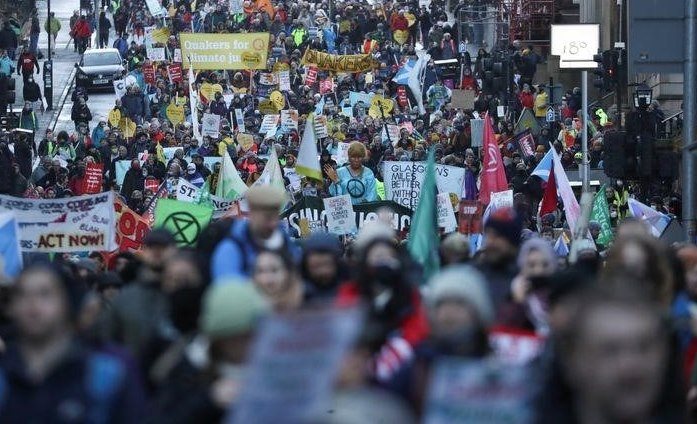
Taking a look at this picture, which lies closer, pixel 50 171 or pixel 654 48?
pixel 654 48

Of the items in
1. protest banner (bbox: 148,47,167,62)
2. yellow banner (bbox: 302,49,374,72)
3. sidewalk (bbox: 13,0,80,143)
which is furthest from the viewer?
protest banner (bbox: 148,47,167,62)

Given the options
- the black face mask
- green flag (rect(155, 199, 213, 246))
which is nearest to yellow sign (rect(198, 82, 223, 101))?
green flag (rect(155, 199, 213, 246))

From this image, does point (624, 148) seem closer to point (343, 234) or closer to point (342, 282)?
point (343, 234)

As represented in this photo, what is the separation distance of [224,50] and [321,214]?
1995 centimetres

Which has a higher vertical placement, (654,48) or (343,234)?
(654,48)

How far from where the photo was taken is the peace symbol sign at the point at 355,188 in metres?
20.1

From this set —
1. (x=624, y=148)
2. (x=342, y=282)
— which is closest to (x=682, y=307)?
(x=342, y=282)

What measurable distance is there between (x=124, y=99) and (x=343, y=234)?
24908 millimetres

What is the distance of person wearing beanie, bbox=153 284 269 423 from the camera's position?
598 centimetres

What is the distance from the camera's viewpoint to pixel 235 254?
9141mm

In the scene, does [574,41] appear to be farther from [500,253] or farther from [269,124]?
[500,253]

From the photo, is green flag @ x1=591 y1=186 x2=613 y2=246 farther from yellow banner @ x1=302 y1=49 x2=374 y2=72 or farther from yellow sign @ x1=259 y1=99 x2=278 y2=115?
yellow banner @ x1=302 y1=49 x2=374 y2=72

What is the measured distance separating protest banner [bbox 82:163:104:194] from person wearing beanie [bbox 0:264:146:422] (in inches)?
991

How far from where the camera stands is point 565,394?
17.5ft
